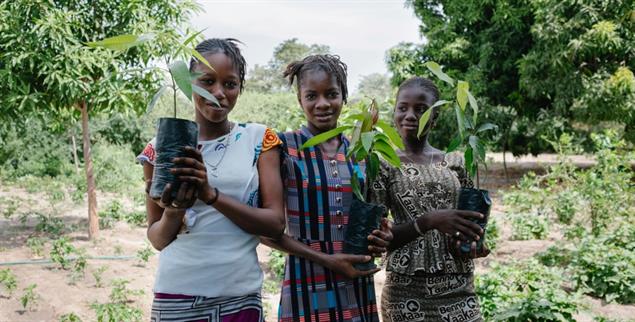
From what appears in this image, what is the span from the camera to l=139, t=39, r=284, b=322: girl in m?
1.33

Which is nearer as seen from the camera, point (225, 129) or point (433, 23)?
point (225, 129)

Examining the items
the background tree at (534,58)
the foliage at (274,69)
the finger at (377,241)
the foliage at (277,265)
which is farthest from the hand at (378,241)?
the foliage at (274,69)

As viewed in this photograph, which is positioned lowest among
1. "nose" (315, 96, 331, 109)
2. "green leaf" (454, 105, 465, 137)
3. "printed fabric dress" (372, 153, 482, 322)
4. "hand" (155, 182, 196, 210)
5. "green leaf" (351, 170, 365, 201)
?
"printed fabric dress" (372, 153, 482, 322)

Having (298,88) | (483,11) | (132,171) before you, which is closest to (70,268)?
(298,88)

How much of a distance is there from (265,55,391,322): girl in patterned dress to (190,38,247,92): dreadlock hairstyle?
21 cm

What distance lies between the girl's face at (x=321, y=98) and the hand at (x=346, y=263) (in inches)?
14.2

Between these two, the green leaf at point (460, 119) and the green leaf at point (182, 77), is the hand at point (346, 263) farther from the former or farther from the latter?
the green leaf at point (182, 77)

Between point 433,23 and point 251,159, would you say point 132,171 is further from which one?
point 251,159

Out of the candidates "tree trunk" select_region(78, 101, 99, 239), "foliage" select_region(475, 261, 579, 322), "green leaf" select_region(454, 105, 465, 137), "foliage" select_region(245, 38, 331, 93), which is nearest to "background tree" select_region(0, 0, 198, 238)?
"tree trunk" select_region(78, 101, 99, 239)

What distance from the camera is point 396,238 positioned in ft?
5.39

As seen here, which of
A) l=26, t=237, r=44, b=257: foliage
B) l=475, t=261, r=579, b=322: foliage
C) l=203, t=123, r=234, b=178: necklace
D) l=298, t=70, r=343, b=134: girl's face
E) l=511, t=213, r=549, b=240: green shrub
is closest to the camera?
l=203, t=123, r=234, b=178: necklace

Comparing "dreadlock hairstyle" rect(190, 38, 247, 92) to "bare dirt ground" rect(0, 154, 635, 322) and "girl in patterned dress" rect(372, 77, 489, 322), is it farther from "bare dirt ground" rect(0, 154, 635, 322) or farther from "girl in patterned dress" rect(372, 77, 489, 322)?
"bare dirt ground" rect(0, 154, 635, 322)

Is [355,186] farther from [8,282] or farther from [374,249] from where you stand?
[8,282]

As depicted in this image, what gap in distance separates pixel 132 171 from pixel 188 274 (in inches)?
420
